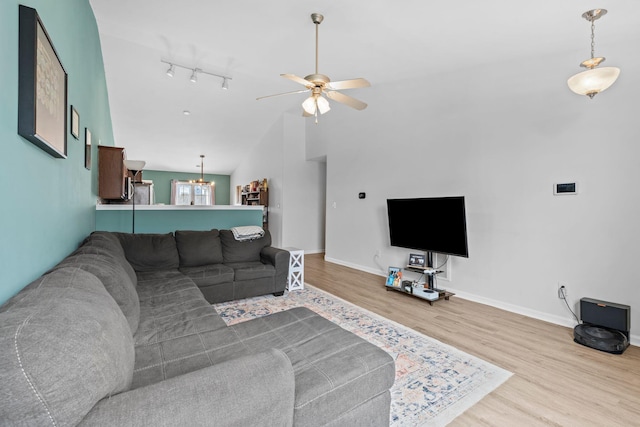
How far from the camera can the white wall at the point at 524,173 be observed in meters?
2.58

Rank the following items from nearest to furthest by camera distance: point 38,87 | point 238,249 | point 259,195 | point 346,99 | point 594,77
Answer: point 38,87
point 594,77
point 346,99
point 238,249
point 259,195

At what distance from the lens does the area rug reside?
5.51 feet

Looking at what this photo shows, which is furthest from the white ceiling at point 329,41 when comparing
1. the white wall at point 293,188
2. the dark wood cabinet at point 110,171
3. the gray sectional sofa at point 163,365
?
the gray sectional sofa at point 163,365

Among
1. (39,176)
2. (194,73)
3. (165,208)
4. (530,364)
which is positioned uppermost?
(194,73)

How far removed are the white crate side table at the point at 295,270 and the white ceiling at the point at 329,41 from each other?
255 cm

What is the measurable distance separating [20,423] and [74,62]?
8.30ft

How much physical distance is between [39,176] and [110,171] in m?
2.58

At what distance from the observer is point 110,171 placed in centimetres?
365

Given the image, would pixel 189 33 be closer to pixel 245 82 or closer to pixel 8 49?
pixel 245 82

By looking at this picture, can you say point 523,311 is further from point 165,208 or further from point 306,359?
point 165,208

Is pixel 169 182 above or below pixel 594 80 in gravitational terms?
below

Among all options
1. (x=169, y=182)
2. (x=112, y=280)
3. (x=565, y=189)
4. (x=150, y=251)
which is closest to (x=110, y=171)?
(x=150, y=251)

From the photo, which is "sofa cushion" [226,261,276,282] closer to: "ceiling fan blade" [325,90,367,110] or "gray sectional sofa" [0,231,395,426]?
"gray sectional sofa" [0,231,395,426]

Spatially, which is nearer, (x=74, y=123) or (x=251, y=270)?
(x=74, y=123)
